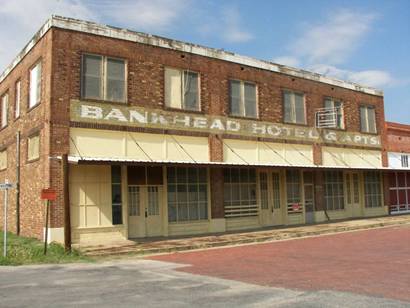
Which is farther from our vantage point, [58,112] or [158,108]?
[158,108]

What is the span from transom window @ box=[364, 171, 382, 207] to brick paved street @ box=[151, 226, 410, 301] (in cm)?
1056

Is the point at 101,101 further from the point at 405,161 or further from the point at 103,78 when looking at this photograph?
the point at 405,161

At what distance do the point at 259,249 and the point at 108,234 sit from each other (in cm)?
559

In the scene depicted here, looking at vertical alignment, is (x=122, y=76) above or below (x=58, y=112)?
above

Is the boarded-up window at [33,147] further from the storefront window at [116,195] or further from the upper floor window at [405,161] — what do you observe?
the upper floor window at [405,161]

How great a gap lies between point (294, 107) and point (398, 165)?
11242 mm

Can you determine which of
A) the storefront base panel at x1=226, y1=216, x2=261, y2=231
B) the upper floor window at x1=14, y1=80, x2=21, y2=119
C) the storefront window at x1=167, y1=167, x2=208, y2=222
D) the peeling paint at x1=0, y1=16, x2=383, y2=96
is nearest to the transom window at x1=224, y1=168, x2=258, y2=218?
the storefront base panel at x1=226, y1=216, x2=261, y2=231

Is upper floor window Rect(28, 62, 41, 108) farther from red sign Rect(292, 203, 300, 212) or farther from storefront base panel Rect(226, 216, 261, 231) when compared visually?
red sign Rect(292, 203, 300, 212)

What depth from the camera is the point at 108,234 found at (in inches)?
709

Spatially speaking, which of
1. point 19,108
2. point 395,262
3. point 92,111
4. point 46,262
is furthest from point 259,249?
point 19,108

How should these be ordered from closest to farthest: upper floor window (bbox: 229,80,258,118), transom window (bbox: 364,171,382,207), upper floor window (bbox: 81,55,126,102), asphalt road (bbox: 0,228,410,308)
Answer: asphalt road (bbox: 0,228,410,308) → upper floor window (bbox: 81,55,126,102) → upper floor window (bbox: 229,80,258,118) → transom window (bbox: 364,171,382,207)

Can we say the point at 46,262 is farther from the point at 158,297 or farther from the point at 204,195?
the point at 204,195

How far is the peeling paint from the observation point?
18031mm

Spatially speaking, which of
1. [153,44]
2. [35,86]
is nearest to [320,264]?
[153,44]
